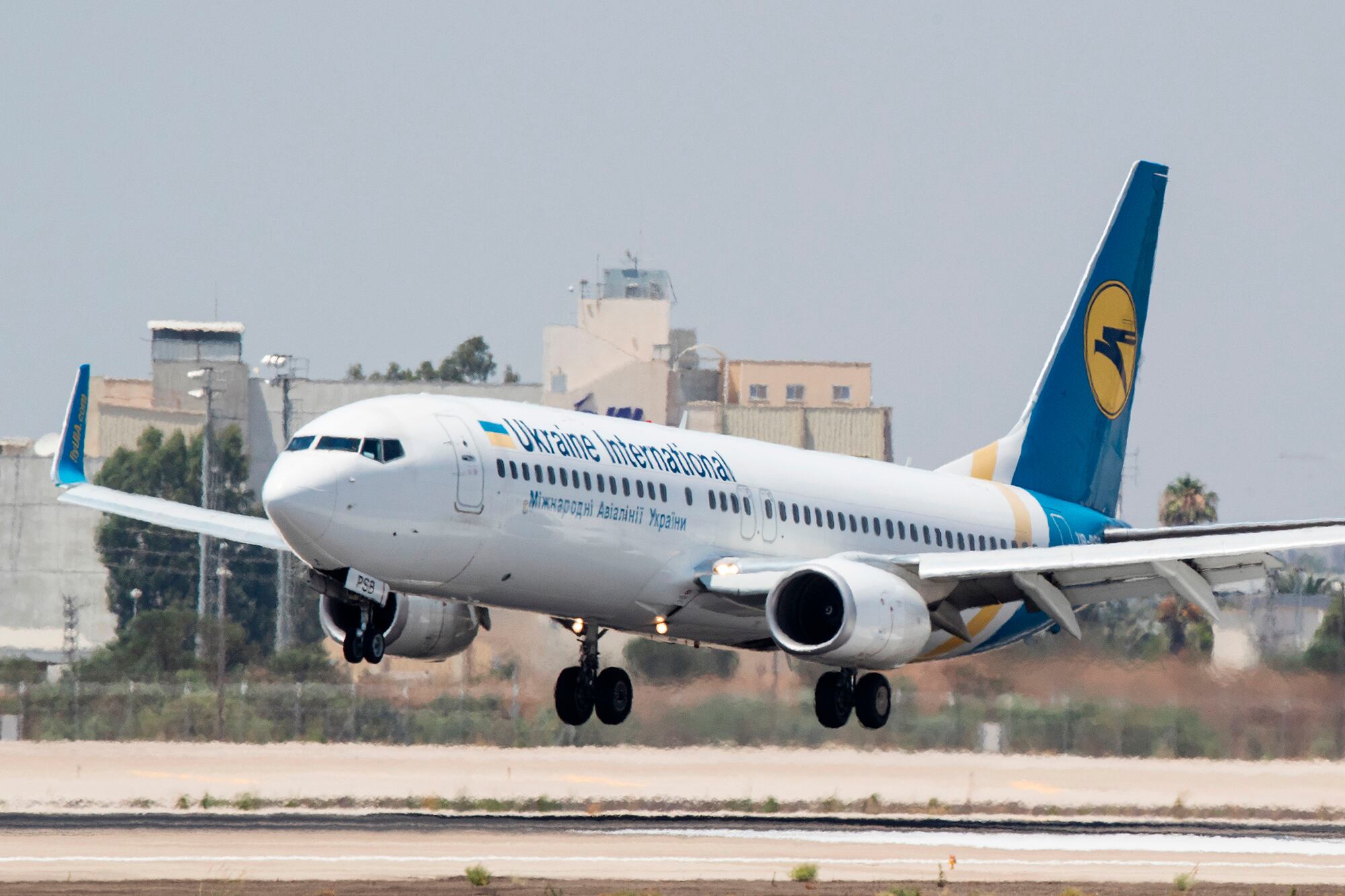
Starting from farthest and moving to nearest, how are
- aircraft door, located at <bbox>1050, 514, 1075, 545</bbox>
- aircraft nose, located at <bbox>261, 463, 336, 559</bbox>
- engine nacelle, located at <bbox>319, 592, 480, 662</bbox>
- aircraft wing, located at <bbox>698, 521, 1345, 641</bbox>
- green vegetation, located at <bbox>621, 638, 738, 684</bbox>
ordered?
green vegetation, located at <bbox>621, 638, 738, 684</bbox>
aircraft door, located at <bbox>1050, 514, 1075, 545</bbox>
engine nacelle, located at <bbox>319, 592, 480, 662</bbox>
aircraft wing, located at <bbox>698, 521, 1345, 641</bbox>
aircraft nose, located at <bbox>261, 463, 336, 559</bbox>

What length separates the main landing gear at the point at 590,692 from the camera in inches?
1457

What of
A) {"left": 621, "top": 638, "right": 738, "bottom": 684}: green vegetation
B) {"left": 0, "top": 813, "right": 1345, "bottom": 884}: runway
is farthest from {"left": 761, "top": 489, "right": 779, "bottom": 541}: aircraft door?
{"left": 621, "top": 638, "right": 738, "bottom": 684}: green vegetation

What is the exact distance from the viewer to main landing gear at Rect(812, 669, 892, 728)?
3650cm

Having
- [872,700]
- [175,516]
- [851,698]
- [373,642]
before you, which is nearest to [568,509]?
[373,642]

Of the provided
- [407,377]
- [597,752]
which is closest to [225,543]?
[407,377]

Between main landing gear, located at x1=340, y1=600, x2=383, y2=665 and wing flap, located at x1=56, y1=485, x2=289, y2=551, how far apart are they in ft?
20.4

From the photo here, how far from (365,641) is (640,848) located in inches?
194

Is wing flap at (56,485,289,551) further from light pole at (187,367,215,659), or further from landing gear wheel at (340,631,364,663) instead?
light pole at (187,367,215,659)

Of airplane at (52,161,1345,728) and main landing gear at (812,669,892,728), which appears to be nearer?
airplane at (52,161,1345,728)

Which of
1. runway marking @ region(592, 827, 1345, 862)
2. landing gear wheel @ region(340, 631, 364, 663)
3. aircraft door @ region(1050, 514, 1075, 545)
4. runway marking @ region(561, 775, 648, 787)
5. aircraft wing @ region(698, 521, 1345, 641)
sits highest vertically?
aircraft door @ region(1050, 514, 1075, 545)

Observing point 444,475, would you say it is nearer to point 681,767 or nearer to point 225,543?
point 681,767

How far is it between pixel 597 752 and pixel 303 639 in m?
52.0

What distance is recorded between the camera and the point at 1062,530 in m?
43.1

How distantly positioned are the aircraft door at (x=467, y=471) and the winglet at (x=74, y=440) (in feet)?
26.9
